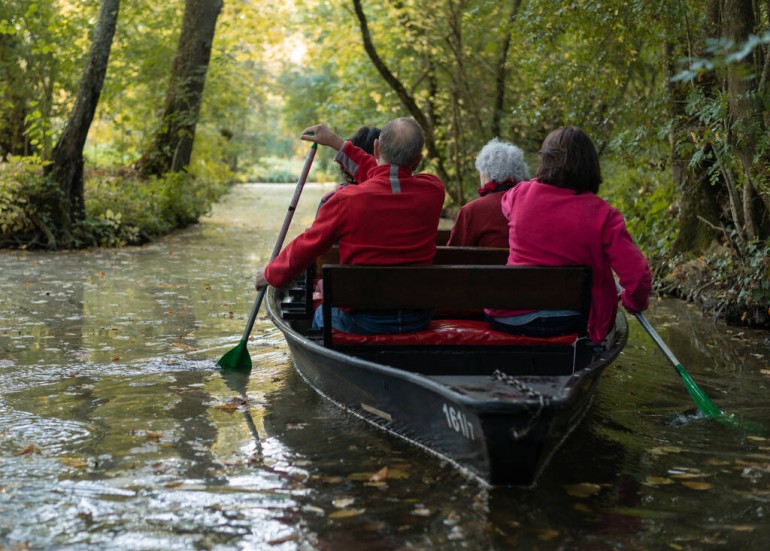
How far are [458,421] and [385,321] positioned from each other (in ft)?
4.41

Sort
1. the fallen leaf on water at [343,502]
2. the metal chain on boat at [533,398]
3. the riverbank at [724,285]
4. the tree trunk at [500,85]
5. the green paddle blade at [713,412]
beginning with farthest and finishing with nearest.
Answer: the tree trunk at [500,85] < the riverbank at [724,285] < the green paddle blade at [713,412] < the fallen leaf on water at [343,502] < the metal chain on boat at [533,398]

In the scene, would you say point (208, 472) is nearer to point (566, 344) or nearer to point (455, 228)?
point (566, 344)

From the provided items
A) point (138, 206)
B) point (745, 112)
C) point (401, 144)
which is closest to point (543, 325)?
point (401, 144)

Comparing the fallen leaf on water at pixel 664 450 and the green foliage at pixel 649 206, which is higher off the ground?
the green foliage at pixel 649 206

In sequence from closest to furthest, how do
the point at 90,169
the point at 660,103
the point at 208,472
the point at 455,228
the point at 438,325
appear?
1. the point at 208,472
2. the point at 438,325
3. the point at 455,228
4. the point at 660,103
5. the point at 90,169

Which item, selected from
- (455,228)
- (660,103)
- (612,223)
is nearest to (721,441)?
(612,223)

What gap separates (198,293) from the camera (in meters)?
11.9

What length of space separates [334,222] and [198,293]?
6337mm

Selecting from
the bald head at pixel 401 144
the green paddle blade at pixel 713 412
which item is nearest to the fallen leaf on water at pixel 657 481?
the green paddle blade at pixel 713 412

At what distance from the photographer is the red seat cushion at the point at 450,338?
595 cm

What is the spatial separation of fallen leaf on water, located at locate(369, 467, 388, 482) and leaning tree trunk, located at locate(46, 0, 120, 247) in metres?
11.7

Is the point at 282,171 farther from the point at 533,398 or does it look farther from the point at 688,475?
the point at 533,398

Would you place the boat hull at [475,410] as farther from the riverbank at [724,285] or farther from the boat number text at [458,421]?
the riverbank at [724,285]

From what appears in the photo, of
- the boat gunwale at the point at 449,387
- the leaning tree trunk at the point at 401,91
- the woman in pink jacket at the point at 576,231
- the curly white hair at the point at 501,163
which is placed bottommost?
the boat gunwale at the point at 449,387
